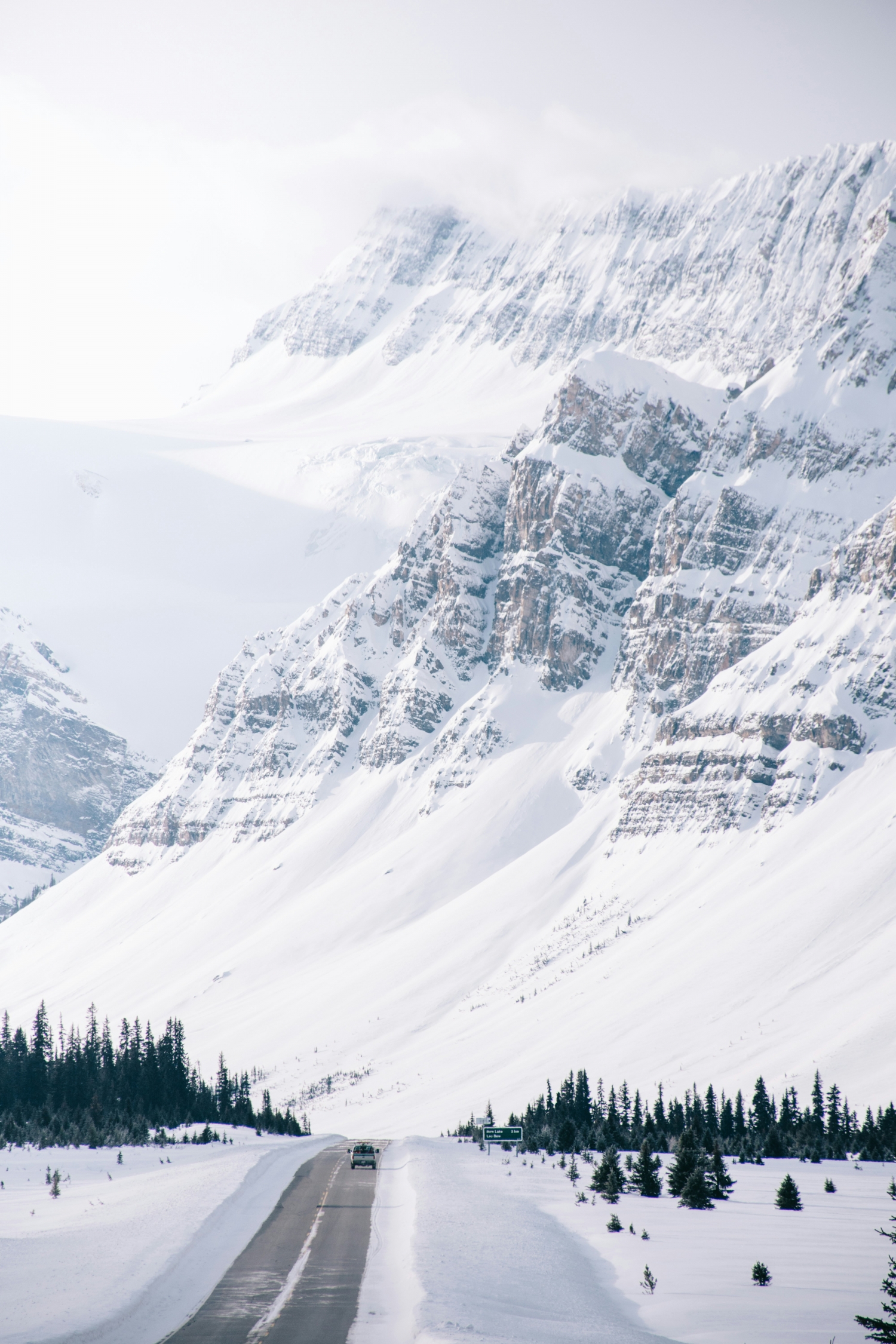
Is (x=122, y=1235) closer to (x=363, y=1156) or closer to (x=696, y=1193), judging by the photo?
(x=696, y=1193)

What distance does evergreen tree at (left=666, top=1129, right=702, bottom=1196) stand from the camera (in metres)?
53.9

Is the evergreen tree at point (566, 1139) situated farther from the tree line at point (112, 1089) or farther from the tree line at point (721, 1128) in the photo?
the tree line at point (112, 1089)

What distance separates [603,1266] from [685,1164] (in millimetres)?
16351

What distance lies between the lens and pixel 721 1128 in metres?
108

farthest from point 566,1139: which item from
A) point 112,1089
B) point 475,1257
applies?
point 475,1257

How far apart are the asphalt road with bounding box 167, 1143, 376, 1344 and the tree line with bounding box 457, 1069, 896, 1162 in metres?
33.4

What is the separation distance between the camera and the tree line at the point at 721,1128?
89.6 metres

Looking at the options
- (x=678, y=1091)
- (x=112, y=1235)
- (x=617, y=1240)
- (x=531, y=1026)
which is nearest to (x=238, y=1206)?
(x=112, y=1235)

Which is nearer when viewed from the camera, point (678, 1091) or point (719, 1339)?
point (719, 1339)

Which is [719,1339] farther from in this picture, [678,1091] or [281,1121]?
[678,1091]

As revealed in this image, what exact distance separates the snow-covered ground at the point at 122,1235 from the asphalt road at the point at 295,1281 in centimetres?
65

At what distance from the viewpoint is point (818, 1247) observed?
140 feet

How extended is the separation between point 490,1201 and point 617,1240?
31.5 feet

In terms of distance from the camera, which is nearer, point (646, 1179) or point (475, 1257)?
point (475, 1257)
